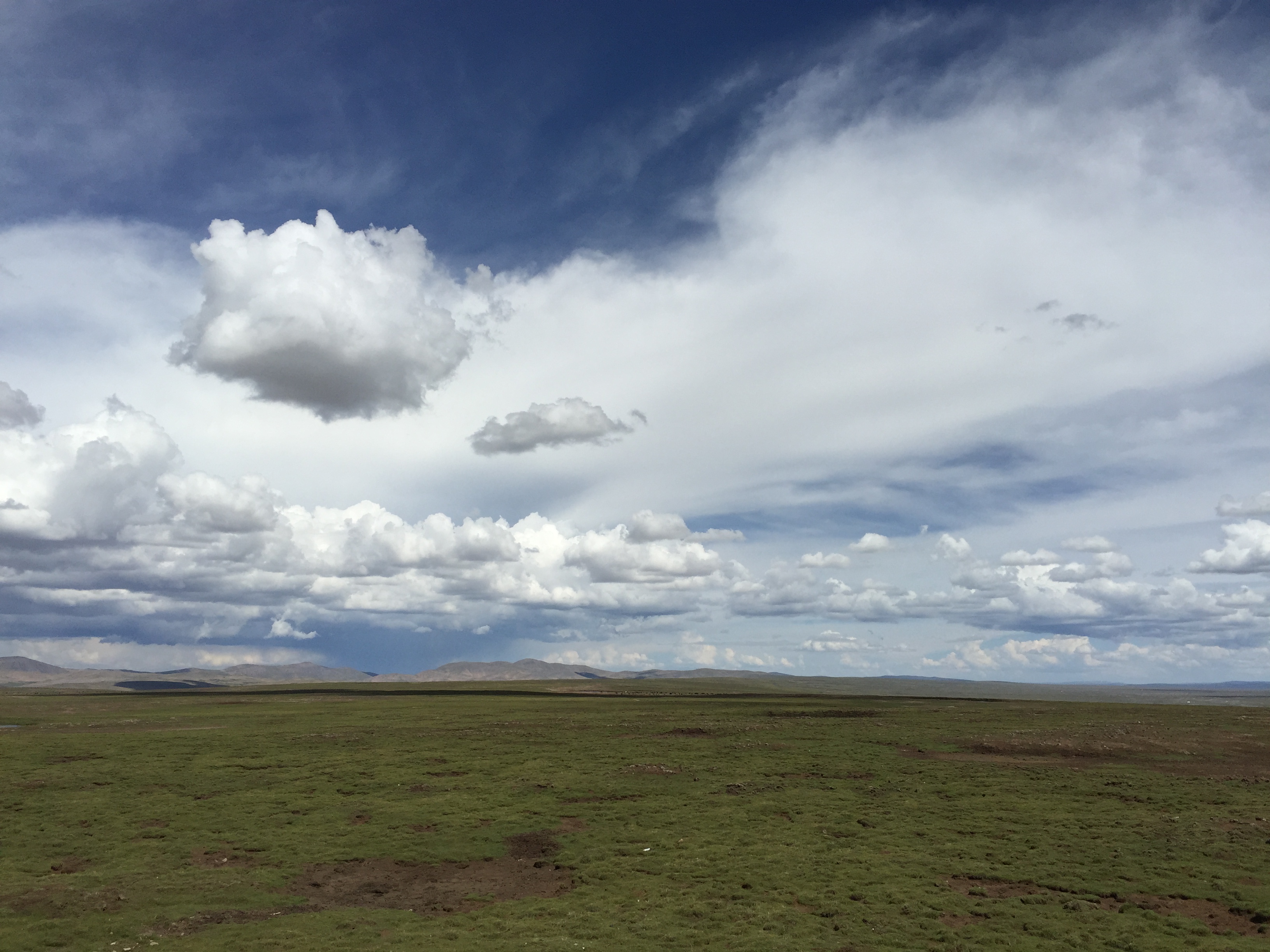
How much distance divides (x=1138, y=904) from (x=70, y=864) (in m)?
45.9

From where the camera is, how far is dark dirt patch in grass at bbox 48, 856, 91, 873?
34.3 metres

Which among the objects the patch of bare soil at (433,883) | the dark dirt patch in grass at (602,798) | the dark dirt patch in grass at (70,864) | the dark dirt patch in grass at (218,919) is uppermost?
the dark dirt patch in grass at (70,864)

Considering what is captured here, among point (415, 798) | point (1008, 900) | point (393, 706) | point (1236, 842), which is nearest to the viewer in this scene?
point (1008, 900)

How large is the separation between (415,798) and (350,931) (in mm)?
21921

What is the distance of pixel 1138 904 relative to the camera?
2925 cm

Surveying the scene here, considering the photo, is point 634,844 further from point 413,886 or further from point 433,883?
point 413,886

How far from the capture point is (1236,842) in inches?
1453

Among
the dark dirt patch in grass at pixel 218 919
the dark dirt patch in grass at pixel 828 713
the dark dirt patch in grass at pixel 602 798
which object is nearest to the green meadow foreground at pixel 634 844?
the dark dirt patch in grass at pixel 218 919

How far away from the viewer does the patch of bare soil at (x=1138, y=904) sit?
89.3 feet

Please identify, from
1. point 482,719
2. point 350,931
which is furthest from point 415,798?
point 482,719

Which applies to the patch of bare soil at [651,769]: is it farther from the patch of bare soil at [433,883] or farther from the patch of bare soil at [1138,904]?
the patch of bare soil at [1138,904]

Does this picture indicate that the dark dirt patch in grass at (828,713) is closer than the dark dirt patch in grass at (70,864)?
No

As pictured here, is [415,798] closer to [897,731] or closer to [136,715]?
[897,731]

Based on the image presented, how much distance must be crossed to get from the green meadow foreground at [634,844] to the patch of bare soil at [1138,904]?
0.14 meters
